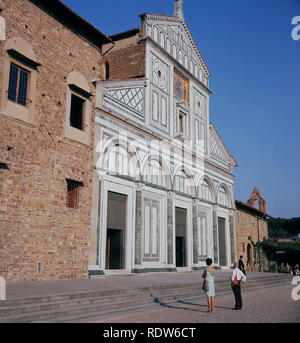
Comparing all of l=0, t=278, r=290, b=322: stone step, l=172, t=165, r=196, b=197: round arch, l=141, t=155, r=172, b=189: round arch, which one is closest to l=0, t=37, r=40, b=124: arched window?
l=0, t=278, r=290, b=322: stone step

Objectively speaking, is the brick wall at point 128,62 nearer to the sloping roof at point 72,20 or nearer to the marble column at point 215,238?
the sloping roof at point 72,20

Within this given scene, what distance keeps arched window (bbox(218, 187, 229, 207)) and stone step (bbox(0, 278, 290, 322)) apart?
15.8 m

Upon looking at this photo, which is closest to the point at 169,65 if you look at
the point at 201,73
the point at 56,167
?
the point at 201,73

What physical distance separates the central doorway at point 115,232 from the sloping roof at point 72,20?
7.42 m

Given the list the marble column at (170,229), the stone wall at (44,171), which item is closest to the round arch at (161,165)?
the marble column at (170,229)

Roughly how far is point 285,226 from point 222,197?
210 feet

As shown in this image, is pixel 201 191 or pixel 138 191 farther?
pixel 201 191

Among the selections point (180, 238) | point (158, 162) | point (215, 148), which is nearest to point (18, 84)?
point (158, 162)

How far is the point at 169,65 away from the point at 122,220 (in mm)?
11867

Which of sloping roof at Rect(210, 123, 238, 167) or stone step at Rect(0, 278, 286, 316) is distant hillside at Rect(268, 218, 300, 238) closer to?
sloping roof at Rect(210, 123, 238, 167)

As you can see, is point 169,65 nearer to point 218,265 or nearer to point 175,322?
point 218,265

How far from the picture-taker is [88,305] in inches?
367

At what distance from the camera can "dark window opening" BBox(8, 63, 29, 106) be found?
41.8ft
